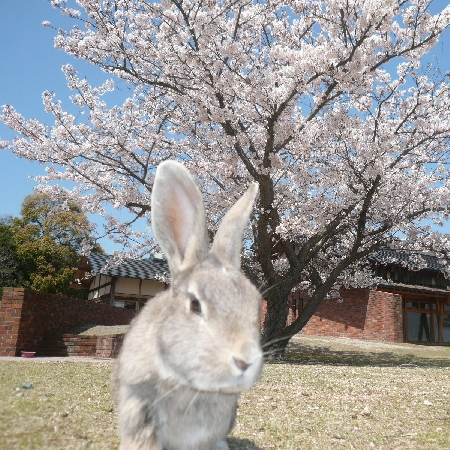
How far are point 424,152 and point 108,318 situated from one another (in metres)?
14.7

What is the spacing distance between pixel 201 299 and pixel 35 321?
40.4 feet

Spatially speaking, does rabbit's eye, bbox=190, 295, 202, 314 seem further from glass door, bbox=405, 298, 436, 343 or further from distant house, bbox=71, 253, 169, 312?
glass door, bbox=405, 298, 436, 343

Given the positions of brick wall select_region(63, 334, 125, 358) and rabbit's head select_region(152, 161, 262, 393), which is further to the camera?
brick wall select_region(63, 334, 125, 358)

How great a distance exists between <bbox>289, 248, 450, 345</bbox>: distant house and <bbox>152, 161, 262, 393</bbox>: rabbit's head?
26072 millimetres

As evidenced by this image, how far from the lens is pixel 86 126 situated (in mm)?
15312

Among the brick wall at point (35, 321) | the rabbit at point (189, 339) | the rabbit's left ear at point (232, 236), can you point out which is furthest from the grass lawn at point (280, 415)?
the brick wall at point (35, 321)

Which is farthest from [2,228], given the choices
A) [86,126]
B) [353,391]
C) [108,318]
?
[353,391]

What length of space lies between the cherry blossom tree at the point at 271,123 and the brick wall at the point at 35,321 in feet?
11.3

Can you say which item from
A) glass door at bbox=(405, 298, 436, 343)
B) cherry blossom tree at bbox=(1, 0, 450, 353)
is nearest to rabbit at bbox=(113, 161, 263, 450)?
cherry blossom tree at bbox=(1, 0, 450, 353)

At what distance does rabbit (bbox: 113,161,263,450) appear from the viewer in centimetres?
222

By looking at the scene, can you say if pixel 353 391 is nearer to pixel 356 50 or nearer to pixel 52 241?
pixel 356 50

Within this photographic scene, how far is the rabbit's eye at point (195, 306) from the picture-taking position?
2.38 metres

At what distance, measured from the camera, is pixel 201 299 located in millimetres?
2373

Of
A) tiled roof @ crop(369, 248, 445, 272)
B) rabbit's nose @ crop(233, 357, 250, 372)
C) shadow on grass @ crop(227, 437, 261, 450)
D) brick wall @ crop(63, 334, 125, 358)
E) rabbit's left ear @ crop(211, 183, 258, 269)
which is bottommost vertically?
brick wall @ crop(63, 334, 125, 358)
